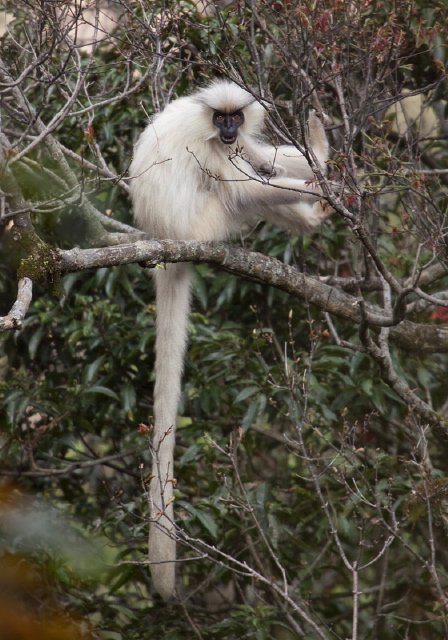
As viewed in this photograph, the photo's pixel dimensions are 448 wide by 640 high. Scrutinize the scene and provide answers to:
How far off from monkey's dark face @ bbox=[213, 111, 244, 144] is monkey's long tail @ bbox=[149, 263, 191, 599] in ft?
2.87

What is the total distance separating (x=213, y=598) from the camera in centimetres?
613

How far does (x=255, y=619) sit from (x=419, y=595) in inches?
63.0

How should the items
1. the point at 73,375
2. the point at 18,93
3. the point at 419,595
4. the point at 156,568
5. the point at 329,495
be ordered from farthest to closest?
1. the point at 73,375
2. the point at 419,595
3. the point at 329,495
4. the point at 18,93
5. the point at 156,568

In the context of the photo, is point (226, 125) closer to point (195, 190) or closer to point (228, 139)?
point (228, 139)

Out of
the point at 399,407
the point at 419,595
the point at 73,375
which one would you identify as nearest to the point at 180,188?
the point at 73,375

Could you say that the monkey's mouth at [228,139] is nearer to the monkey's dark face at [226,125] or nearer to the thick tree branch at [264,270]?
the monkey's dark face at [226,125]

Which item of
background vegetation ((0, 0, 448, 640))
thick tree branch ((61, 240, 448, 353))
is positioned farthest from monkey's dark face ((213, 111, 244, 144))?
thick tree branch ((61, 240, 448, 353))

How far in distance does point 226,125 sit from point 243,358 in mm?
1538

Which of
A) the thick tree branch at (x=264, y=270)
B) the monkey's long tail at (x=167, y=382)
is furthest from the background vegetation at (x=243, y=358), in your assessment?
the monkey's long tail at (x=167, y=382)

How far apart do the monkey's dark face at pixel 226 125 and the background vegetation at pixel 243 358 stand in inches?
14.7

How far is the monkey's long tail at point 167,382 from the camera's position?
3.95 metres

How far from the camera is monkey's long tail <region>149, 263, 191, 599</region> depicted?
13.0 feet

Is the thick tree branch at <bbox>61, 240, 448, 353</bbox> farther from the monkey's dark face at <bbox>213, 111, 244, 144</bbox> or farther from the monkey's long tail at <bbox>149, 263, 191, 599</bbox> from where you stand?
the monkey's dark face at <bbox>213, 111, 244, 144</bbox>

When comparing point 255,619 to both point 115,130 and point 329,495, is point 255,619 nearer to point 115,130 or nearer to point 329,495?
point 329,495
